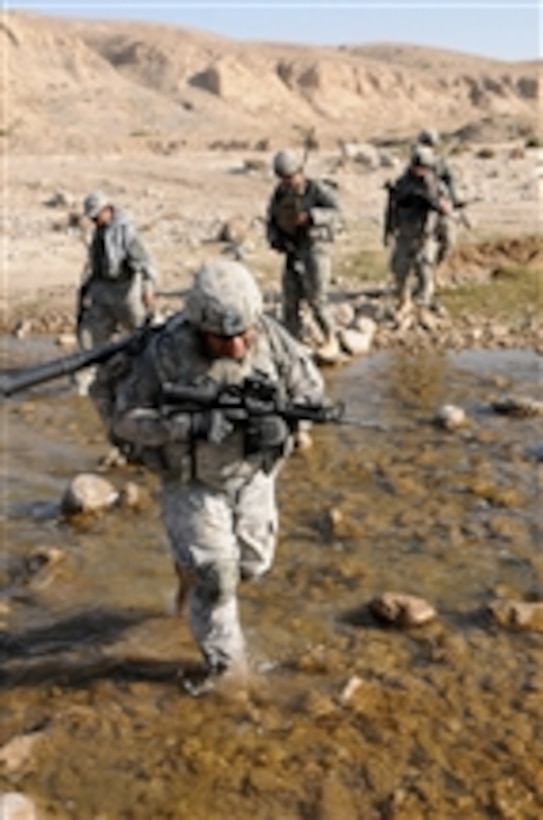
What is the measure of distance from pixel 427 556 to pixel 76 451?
2780 mm

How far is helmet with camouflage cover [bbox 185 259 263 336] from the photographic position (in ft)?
11.4

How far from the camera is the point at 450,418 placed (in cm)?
733

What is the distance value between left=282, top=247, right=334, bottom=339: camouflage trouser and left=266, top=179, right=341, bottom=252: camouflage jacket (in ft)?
0.36

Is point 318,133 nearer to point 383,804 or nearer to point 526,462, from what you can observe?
point 526,462

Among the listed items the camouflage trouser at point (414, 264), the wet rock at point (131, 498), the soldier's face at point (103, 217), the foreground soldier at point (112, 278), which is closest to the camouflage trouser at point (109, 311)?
the foreground soldier at point (112, 278)

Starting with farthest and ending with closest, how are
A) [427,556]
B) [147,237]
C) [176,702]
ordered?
1. [147,237]
2. [427,556]
3. [176,702]

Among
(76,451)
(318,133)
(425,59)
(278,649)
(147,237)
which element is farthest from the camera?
(425,59)

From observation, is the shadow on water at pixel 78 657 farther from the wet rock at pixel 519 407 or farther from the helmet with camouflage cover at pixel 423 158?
the helmet with camouflage cover at pixel 423 158

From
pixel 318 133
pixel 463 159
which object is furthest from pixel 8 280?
pixel 318 133

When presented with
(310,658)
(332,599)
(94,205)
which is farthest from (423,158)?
(310,658)

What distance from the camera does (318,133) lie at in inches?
1746

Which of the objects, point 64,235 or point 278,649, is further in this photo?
point 64,235

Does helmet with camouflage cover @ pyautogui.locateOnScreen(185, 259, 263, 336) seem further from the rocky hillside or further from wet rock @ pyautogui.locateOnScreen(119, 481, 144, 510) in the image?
the rocky hillside

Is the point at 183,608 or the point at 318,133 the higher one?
the point at 318,133
